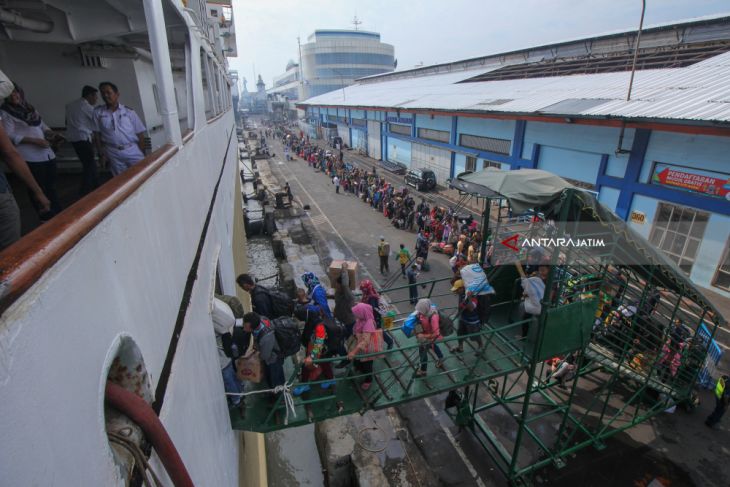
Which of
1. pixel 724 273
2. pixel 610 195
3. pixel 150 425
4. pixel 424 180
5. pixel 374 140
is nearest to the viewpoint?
pixel 150 425

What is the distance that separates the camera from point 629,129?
→ 12.0m

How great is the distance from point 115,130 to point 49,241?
3076 mm

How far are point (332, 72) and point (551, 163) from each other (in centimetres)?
7396

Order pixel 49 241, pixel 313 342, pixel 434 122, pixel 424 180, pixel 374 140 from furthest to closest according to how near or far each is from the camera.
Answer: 1. pixel 374 140
2. pixel 434 122
3. pixel 424 180
4. pixel 313 342
5. pixel 49 241

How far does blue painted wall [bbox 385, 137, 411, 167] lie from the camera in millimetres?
28292

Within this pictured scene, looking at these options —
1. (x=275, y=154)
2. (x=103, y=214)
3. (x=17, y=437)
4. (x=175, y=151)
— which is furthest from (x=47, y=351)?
(x=275, y=154)

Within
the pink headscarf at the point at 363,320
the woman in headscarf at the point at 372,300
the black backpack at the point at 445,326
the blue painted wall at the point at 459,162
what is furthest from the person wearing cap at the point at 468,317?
the blue painted wall at the point at 459,162

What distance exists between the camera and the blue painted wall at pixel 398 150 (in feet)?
92.8

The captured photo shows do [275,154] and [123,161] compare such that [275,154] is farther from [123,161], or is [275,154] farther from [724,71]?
[123,161]

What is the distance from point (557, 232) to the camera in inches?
212

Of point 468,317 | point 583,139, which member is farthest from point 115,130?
point 583,139

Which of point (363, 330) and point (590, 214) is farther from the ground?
point (590, 214)

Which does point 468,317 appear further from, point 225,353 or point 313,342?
point 225,353

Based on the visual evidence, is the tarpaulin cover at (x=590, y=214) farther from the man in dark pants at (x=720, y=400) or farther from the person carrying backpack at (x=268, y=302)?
the person carrying backpack at (x=268, y=302)
